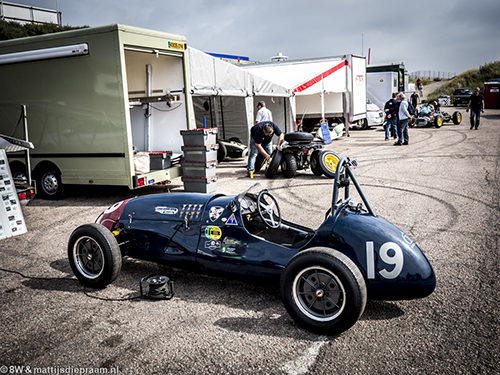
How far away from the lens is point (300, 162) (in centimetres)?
1022

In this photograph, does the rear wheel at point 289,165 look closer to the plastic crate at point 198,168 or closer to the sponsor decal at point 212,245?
the plastic crate at point 198,168

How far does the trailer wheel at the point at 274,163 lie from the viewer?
9.82m

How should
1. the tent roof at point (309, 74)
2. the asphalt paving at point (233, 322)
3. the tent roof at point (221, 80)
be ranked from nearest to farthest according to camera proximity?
the asphalt paving at point (233, 322) → the tent roof at point (221, 80) → the tent roof at point (309, 74)

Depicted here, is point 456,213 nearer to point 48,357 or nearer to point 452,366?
point 452,366

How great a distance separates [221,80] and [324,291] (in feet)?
29.9

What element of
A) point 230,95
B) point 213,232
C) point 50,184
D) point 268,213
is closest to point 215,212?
point 213,232

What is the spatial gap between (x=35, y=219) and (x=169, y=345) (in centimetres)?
514

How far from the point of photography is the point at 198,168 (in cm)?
822

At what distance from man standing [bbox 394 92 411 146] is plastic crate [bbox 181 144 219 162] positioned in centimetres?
845

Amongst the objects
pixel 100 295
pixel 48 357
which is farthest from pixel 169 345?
pixel 100 295

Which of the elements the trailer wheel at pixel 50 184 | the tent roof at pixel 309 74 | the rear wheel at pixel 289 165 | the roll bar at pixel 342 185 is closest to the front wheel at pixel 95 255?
the roll bar at pixel 342 185

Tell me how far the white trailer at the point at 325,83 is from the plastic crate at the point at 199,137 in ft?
27.4

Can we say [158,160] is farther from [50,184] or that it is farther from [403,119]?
[403,119]

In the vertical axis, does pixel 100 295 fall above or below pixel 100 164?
below
